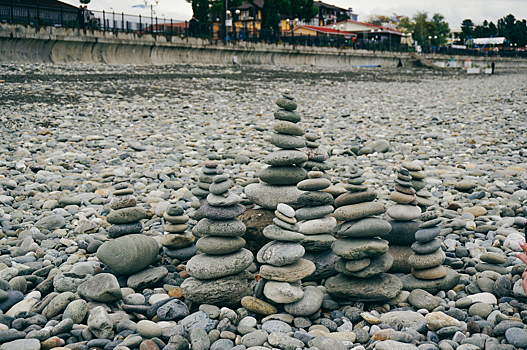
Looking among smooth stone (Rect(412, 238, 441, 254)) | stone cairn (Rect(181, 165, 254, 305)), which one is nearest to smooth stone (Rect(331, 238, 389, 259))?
smooth stone (Rect(412, 238, 441, 254))

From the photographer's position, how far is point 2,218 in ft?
16.7

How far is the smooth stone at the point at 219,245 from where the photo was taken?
142 inches

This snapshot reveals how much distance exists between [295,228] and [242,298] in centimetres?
69

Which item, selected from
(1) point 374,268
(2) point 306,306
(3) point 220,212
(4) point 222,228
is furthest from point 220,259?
(1) point 374,268

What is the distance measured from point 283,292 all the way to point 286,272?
0.16 m

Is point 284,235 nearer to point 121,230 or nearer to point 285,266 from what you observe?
point 285,266

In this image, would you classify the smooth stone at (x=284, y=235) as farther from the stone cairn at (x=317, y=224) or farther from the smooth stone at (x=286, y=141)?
the smooth stone at (x=286, y=141)

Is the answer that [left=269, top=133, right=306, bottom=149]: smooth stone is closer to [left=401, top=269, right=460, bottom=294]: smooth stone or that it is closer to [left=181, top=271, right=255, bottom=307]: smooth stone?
[left=181, top=271, right=255, bottom=307]: smooth stone

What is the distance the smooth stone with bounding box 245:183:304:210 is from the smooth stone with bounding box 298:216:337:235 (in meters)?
0.48

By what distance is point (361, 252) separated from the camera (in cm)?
350

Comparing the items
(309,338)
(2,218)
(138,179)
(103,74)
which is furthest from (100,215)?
(103,74)

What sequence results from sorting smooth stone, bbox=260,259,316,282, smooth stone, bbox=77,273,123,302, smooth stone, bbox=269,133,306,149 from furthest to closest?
smooth stone, bbox=269,133,306,149 < smooth stone, bbox=260,259,316,282 < smooth stone, bbox=77,273,123,302

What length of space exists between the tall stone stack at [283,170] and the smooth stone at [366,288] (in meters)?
1.09

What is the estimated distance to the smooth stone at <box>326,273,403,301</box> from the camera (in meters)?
3.49
